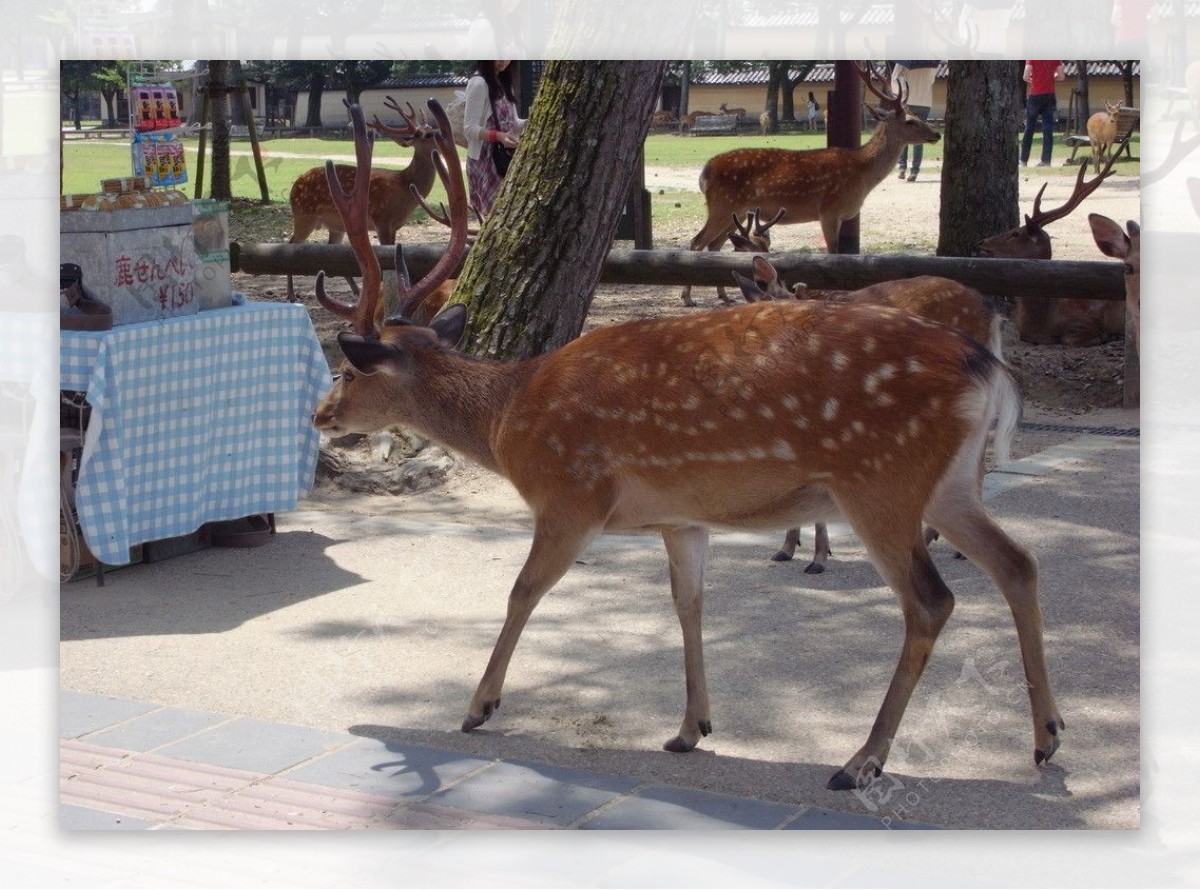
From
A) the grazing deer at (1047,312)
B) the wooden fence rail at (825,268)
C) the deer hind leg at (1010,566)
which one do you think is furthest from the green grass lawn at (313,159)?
the deer hind leg at (1010,566)

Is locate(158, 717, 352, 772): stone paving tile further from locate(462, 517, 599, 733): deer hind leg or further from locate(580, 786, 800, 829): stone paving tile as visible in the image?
locate(580, 786, 800, 829): stone paving tile

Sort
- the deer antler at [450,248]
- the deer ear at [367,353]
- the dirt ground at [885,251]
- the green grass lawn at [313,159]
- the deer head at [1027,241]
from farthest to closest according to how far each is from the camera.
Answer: the deer head at [1027,241] < the dirt ground at [885,251] < the green grass lawn at [313,159] < the deer antler at [450,248] < the deer ear at [367,353]

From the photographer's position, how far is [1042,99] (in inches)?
331

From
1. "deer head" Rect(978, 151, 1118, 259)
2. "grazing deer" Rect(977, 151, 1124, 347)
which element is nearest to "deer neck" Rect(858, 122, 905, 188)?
"grazing deer" Rect(977, 151, 1124, 347)

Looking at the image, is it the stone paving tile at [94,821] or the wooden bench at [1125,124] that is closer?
the stone paving tile at [94,821]

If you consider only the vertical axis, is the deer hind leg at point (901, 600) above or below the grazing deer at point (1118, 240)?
below

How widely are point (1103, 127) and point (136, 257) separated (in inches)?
171

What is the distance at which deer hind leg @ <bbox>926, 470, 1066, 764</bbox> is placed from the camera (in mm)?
3576

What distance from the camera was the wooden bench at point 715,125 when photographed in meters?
14.4

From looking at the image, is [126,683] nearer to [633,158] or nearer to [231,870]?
[231,870]

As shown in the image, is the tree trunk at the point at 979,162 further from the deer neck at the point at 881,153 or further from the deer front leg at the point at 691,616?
the deer front leg at the point at 691,616

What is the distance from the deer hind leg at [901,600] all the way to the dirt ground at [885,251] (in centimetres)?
317

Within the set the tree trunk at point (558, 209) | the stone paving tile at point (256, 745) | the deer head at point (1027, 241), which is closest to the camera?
the stone paving tile at point (256, 745)

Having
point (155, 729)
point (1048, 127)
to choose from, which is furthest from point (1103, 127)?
point (155, 729)
